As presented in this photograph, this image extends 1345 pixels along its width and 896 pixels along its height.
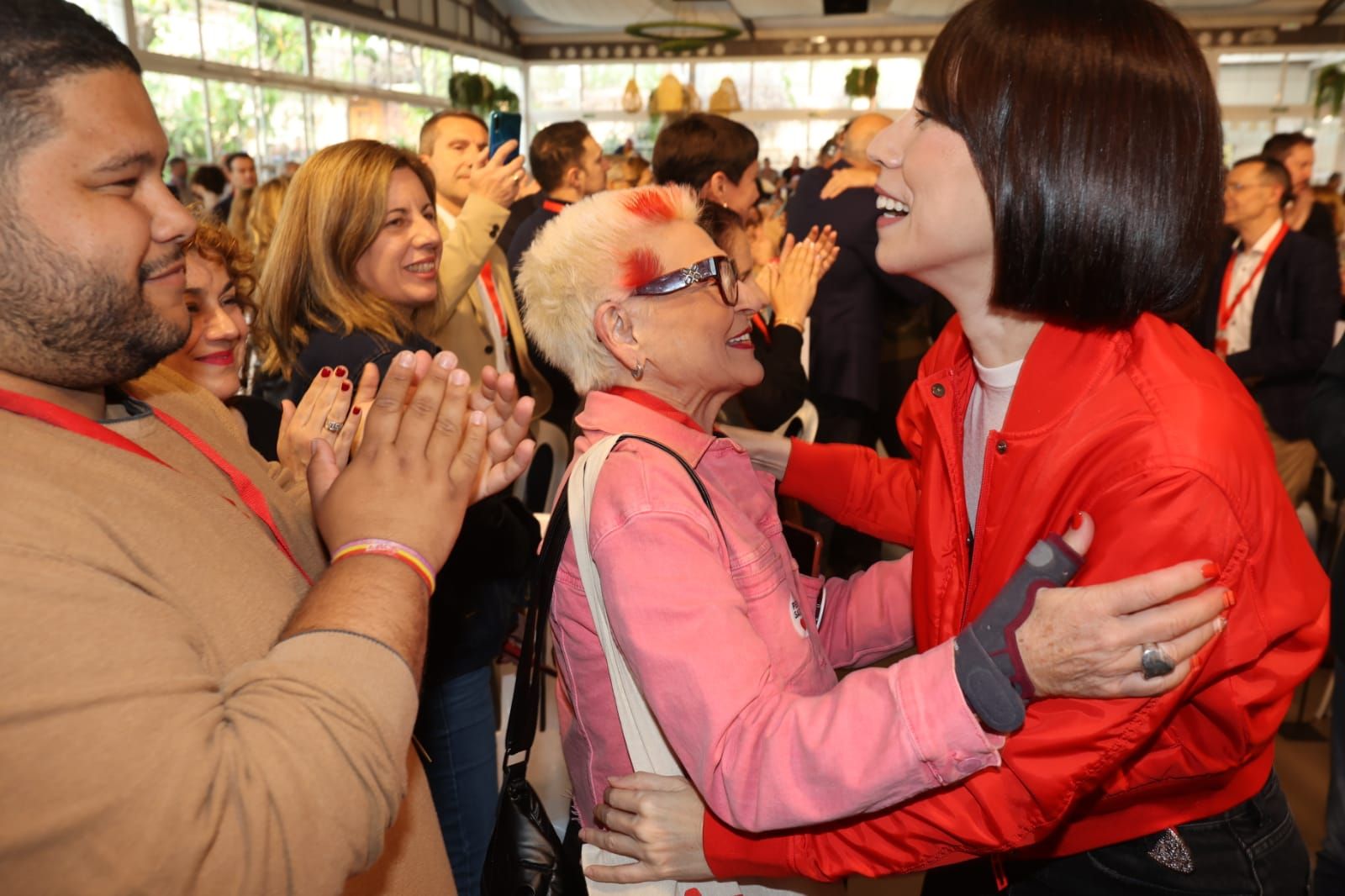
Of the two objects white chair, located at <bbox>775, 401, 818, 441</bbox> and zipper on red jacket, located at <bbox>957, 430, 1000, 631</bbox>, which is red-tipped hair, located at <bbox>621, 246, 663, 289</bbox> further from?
white chair, located at <bbox>775, 401, 818, 441</bbox>

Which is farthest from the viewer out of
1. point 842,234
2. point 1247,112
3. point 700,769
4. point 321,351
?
point 1247,112

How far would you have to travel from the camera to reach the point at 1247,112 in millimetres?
18047

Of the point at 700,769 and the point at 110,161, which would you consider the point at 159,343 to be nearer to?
the point at 110,161

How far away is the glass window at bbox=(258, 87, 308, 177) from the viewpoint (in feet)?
43.7

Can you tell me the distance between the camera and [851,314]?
13.0 feet

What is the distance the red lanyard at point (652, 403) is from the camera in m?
1.62

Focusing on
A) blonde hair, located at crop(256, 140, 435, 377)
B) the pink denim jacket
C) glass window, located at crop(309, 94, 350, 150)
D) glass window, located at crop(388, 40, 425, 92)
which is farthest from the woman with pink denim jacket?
glass window, located at crop(388, 40, 425, 92)

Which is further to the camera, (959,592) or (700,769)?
(959,592)

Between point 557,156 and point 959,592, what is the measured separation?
3861 mm

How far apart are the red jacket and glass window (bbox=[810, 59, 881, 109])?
64.6ft

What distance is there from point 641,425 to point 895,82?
765 inches

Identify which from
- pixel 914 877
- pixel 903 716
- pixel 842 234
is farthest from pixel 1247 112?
pixel 903 716

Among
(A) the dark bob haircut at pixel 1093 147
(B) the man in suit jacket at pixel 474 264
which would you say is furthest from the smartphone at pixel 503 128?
(A) the dark bob haircut at pixel 1093 147

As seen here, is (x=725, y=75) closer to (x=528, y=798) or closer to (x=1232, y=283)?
(x=1232, y=283)
